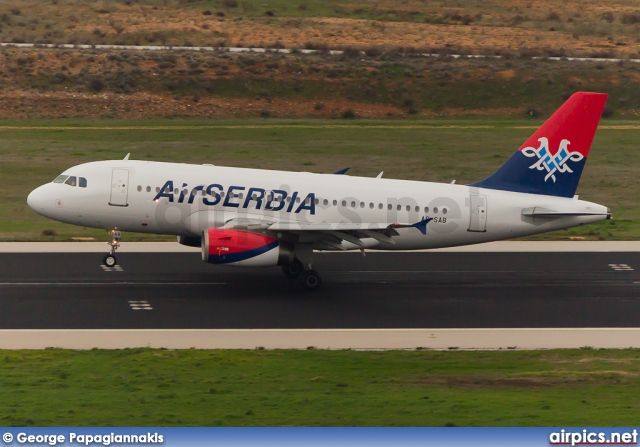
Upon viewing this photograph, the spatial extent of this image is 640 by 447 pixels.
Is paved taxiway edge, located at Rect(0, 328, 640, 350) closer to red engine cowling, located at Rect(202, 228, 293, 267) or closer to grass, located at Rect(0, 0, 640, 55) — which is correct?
red engine cowling, located at Rect(202, 228, 293, 267)

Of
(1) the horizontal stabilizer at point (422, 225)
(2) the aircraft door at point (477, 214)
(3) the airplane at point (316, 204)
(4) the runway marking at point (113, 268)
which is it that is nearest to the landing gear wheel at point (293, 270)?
(3) the airplane at point (316, 204)

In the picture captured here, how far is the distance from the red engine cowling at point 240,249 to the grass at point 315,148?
61.3 ft

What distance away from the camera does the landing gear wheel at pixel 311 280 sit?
32.0 m

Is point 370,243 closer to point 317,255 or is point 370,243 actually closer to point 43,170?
point 317,255

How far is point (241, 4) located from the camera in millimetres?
118938

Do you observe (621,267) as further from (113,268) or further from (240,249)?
(113,268)

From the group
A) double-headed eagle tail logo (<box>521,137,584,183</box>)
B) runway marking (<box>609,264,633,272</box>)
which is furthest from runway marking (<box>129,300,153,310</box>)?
runway marking (<box>609,264,633,272</box>)

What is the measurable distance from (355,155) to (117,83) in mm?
26475

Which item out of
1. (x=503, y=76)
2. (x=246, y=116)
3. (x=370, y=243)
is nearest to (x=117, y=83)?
(x=246, y=116)

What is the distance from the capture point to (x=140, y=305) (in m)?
29.6

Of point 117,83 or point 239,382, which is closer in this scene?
point 239,382

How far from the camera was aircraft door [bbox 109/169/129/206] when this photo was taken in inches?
1278

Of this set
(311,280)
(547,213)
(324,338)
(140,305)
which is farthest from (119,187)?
(547,213)

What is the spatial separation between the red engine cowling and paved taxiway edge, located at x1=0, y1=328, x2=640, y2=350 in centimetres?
369
